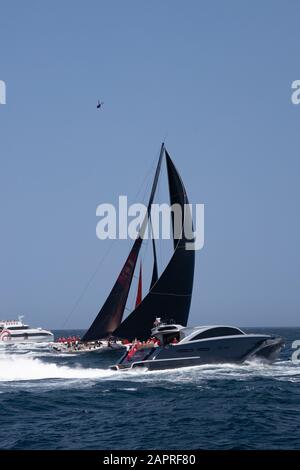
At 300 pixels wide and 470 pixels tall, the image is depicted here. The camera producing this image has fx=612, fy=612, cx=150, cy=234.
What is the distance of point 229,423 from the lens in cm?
2198

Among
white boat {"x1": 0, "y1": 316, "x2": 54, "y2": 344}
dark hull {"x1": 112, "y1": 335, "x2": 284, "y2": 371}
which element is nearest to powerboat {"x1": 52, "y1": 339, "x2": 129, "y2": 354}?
dark hull {"x1": 112, "y1": 335, "x2": 284, "y2": 371}

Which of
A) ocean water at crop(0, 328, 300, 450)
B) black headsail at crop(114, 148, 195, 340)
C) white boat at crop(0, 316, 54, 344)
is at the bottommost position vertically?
white boat at crop(0, 316, 54, 344)

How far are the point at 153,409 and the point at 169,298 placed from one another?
30202 millimetres

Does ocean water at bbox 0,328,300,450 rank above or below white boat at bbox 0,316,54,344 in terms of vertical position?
above

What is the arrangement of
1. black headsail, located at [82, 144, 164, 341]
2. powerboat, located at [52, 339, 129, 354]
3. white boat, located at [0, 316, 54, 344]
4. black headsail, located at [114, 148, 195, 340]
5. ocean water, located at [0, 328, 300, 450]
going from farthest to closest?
white boat, located at [0, 316, 54, 344] → powerboat, located at [52, 339, 129, 354] → black headsail, located at [82, 144, 164, 341] → black headsail, located at [114, 148, 195, 340] → ocean water, located at [0, 328, 300, 450]

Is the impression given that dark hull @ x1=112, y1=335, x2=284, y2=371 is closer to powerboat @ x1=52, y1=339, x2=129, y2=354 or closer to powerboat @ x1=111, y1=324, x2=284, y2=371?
powerboat @ x1=111, y1=324, x2=284, y2=371

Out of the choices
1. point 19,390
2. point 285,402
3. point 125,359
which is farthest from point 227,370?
point 19,390

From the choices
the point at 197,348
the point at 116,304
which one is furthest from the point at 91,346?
the point at 197,348

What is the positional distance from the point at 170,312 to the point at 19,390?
84.3 feet

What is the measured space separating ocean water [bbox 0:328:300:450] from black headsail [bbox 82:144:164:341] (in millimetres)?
26800

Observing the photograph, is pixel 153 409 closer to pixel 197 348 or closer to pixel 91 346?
pixel 197 348

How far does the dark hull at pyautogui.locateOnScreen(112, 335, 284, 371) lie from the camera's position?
3772cm

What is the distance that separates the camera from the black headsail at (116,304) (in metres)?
65.5
